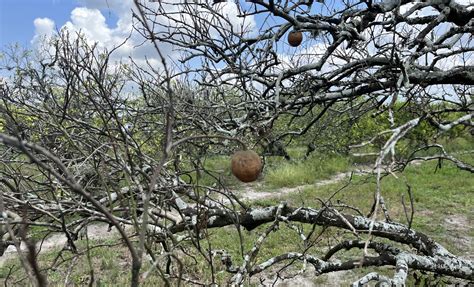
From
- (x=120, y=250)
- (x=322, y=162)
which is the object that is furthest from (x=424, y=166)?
(x=120, y=250)

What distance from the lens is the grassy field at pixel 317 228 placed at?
6.24 metres

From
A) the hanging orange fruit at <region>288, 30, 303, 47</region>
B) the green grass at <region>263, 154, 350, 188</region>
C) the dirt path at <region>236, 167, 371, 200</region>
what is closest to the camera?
the hanging orange fruit at <region>288, 30, 303, 47</region>

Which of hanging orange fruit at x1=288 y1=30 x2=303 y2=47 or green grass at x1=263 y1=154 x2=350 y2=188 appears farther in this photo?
green grass at x1=263 y1=154 x2=350 y2=188

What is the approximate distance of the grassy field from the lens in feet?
20.5

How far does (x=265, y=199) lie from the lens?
1080 cm

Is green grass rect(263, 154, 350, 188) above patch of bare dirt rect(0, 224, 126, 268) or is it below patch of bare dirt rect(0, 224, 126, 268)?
above

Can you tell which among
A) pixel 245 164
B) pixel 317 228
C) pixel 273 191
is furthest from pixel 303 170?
pixel 245 164

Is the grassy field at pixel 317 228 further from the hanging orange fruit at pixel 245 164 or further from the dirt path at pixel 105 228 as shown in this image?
the hanging orange fruit at pixel 245 164

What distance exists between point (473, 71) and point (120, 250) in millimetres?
6149

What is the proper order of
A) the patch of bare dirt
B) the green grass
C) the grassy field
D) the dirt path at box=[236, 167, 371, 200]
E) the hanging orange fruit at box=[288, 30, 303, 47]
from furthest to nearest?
the green grass, the dirt path at box=[236, 167, 371, 200], the patch of bare dirt, the grassy field, the hanging orange fruit at box=[288, 30, 303, 47]

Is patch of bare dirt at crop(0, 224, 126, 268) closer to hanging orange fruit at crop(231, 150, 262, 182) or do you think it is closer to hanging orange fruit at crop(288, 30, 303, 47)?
hanging orange fruit at crop(288, 30, 303, 47)

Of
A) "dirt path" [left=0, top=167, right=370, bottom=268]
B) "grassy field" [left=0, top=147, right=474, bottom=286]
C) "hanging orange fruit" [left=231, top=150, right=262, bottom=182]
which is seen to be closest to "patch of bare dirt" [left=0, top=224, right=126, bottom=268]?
"dirt path" [left=0, top=167, right=370, bottom=268]

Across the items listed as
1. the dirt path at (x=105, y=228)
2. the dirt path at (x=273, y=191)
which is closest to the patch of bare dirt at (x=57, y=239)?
the dirt path at (x=105, y=228)

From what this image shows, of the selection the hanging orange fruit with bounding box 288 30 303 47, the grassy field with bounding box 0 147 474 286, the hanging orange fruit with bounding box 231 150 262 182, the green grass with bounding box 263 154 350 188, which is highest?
the hanging orange fruit with bounding box 288 30 303 47
